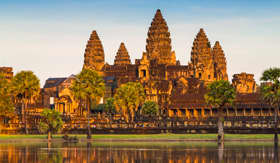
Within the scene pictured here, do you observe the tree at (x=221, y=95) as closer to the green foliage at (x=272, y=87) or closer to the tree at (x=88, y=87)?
the green foliage at (x=272, y=87)

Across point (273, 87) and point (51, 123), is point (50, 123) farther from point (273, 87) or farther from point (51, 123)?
point (273, 87)

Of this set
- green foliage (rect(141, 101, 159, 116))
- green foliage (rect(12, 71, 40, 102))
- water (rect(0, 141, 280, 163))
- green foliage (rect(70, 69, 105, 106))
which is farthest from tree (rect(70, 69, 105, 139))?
green foliage (rect(141, 101, 159, 116))

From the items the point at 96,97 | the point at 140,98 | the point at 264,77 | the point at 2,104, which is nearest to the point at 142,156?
the point at 264,77

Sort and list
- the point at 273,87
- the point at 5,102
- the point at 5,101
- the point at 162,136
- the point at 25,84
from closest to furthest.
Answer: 1. the point at 273,87
2. the point at 162,136
3. the point at 5,102
4. the point at 5,101
5. the point at 25,84

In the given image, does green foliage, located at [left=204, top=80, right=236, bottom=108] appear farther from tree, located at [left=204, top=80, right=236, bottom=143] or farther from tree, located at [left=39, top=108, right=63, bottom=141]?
tree, located at [left=39, top=108, right=63, bottom=141]

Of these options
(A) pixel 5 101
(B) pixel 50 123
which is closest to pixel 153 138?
(B) pixel 50 123

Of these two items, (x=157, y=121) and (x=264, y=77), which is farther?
(x=157, y=121)

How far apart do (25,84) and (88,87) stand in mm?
18084

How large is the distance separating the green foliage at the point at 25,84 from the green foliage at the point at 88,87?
14437 mm

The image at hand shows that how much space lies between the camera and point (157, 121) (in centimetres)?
16750

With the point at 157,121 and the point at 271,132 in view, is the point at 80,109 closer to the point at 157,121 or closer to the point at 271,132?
the point at 157,121

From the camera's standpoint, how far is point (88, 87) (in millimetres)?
144250

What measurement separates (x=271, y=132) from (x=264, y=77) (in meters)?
13.8

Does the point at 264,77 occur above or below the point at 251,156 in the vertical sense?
above
